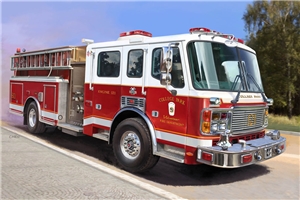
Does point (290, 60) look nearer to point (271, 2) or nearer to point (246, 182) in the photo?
point (271, 2)

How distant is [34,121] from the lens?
8.98 meters

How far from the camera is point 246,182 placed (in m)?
5.38

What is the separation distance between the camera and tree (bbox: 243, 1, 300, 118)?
86.1 ft

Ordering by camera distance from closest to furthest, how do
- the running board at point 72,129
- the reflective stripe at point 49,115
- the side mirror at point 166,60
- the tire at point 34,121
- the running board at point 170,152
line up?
the side mirror at point 166,60
the running board at point 170,152
the running board at point 72,129
the reflective stripe at point 49,115
the tire at point 34,121

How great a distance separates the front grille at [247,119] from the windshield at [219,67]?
1.28ft

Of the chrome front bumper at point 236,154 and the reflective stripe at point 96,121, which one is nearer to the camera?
Answer: the chrome front bumper at point 236,154

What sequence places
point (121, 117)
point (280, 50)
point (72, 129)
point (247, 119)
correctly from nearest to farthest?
point (247, 119) < point (121, 117) < point (72, 129) < point (280, 50)

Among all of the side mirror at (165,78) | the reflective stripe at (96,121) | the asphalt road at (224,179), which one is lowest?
the asphalt road at (224,179)

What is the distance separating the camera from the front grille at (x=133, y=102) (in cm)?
549

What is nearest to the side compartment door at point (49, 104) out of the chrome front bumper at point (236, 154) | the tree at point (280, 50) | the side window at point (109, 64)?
the side window at point (109, 64)

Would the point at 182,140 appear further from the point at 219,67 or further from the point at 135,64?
the point at 135,64

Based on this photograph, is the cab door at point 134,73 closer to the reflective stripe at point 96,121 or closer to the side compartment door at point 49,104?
the reflective stripe at point 96,121

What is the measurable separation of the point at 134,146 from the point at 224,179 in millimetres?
1761

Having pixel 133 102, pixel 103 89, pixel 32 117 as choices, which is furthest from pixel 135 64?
pixel 32 117
